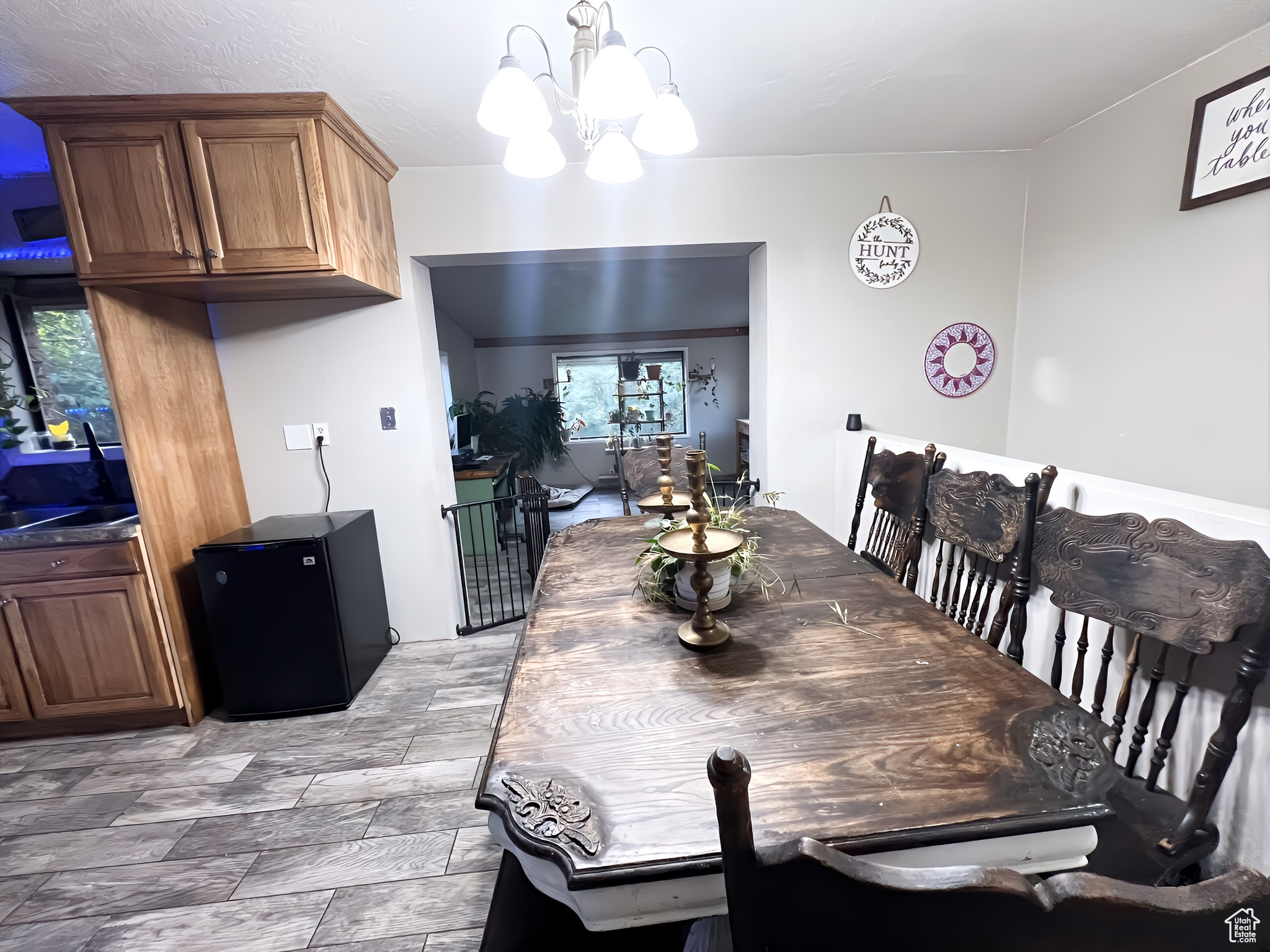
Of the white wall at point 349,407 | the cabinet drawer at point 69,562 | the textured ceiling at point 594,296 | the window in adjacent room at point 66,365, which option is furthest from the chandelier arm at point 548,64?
the textured ceiling at point 594,296

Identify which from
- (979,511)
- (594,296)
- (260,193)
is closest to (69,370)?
(260,193)

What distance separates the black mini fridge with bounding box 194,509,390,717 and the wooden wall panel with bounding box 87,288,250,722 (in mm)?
164

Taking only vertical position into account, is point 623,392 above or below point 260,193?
below

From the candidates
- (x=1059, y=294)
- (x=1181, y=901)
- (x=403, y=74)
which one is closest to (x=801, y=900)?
(x=1181, y=901)

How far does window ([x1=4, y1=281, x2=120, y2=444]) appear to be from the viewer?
2.31 metres

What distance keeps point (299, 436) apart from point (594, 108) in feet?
7.37

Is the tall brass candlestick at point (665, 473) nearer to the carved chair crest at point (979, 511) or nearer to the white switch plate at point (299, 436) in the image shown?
the carved chair crest at point (979, 511)

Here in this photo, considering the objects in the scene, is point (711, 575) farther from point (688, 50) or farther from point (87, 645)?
point (87, 645)

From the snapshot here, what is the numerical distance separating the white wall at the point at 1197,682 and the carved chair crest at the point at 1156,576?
0.31ft

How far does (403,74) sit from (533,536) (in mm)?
2184

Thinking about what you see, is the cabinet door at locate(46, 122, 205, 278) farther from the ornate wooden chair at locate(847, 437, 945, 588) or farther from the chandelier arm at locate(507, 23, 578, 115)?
the ornate wooden chair at locate(847, 437, 945, 588)

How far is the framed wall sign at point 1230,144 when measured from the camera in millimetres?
1617

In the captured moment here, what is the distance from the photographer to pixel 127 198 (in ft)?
5.89

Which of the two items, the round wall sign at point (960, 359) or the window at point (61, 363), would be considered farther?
the round wall sign at point (960, 359)
